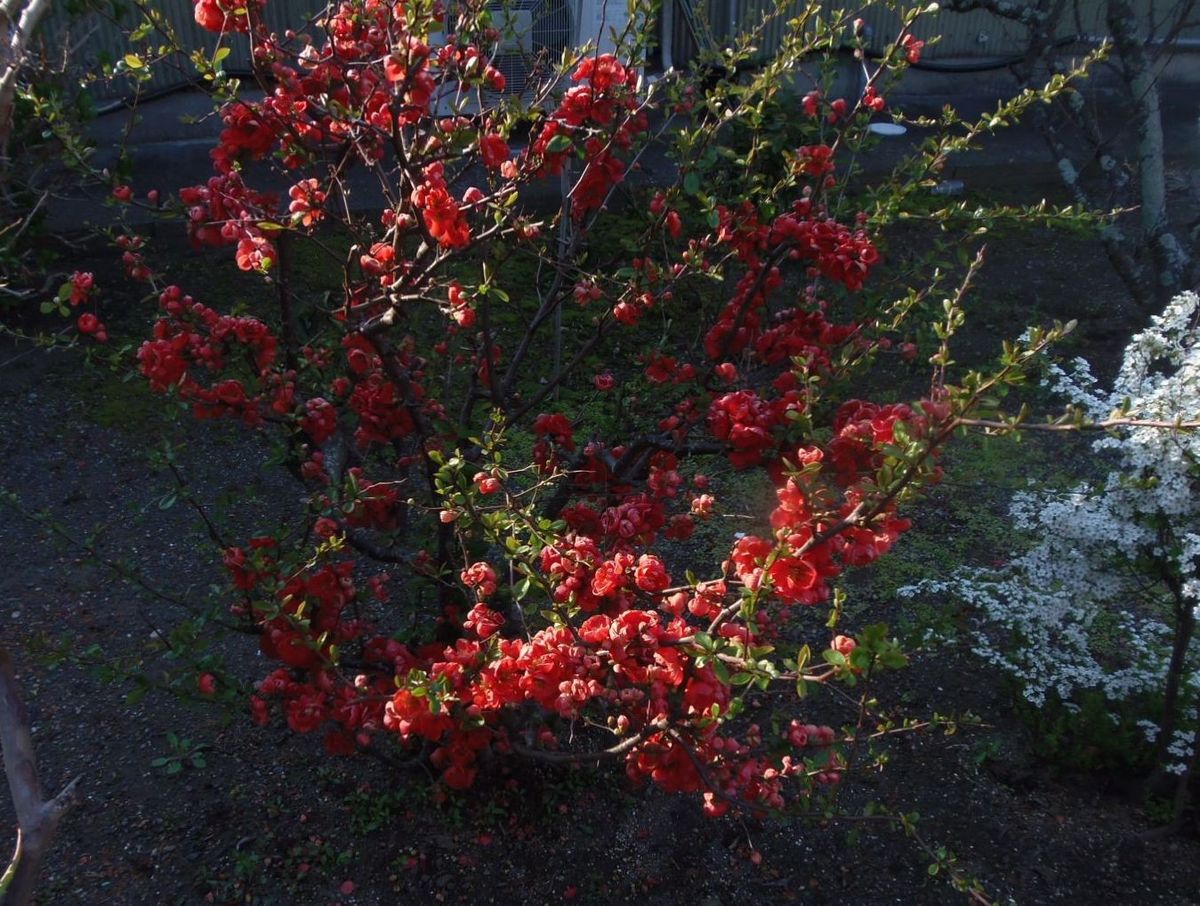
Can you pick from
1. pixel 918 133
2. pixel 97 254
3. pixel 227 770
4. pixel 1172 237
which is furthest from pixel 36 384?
pixel 918 133

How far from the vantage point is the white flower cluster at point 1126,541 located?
7.09ft

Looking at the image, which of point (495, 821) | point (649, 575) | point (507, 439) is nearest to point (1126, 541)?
point (649, 575)

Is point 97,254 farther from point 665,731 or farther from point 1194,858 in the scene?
point 1194,858

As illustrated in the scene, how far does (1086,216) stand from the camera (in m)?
2.63

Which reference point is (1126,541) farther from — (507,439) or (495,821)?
(495,821)

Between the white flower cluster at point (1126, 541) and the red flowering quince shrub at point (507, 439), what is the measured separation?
550 mm

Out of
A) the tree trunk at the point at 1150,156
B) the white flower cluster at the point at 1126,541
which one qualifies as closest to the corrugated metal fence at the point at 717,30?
the tree trunk at the point at 1150,156

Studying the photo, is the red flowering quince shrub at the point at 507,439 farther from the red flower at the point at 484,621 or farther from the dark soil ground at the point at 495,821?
the dark soil ground at the point at 495,821

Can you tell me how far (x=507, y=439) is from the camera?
2258 mm

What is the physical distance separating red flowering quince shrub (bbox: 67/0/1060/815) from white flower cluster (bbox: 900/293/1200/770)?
0.55 metres

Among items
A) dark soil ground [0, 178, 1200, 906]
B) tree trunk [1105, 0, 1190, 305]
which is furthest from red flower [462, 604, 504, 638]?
tree trunk [1105, 0, 1190, 305]

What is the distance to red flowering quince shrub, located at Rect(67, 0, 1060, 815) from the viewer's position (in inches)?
68.5

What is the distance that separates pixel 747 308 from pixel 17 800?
1.76 meters

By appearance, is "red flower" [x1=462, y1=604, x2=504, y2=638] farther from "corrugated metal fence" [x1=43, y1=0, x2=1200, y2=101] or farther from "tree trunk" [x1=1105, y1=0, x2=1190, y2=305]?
"corrugated metal fence" [x1=43, y1=0, x2=1200, y2=101]
